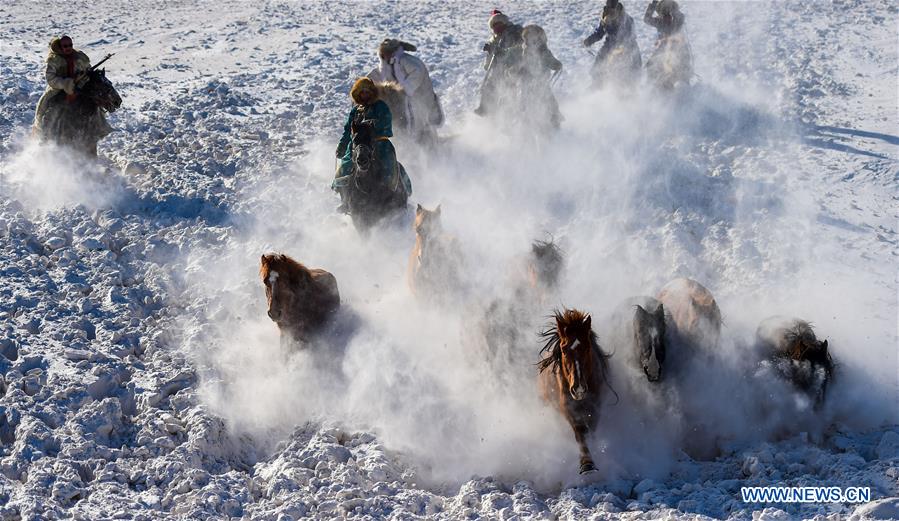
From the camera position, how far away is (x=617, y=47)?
540 inches

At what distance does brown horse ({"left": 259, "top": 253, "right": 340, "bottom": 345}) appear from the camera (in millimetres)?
7367

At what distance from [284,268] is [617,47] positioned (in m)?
8.20

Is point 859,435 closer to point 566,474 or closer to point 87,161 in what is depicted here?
point 566,474

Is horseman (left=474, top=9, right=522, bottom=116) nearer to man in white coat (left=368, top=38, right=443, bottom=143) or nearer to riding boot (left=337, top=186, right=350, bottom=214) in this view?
man in white coat (left=368, top=38, right=443, bottom=143)

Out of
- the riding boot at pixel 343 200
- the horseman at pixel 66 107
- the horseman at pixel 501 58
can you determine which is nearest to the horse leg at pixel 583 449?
the riding boot at pixel 343 200

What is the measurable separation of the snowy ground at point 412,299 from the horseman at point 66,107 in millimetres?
296

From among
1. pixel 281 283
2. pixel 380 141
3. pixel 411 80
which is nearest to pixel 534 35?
pixel 411 80

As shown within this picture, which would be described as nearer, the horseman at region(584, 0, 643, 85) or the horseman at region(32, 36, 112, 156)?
the horseman at region(32, 36, 112, 156)

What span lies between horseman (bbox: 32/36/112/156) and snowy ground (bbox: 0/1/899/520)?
30 cm

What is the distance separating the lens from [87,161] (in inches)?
444

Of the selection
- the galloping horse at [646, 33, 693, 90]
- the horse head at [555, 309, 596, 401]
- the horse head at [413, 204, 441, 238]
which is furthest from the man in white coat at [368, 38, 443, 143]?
the horse head at [555, 309, 596, 401]

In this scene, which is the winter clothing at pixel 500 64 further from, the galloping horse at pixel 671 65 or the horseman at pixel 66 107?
the horseman at pixel 66 107

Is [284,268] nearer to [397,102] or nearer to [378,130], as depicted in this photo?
[378,130]

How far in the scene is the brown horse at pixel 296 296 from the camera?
24.2ft
